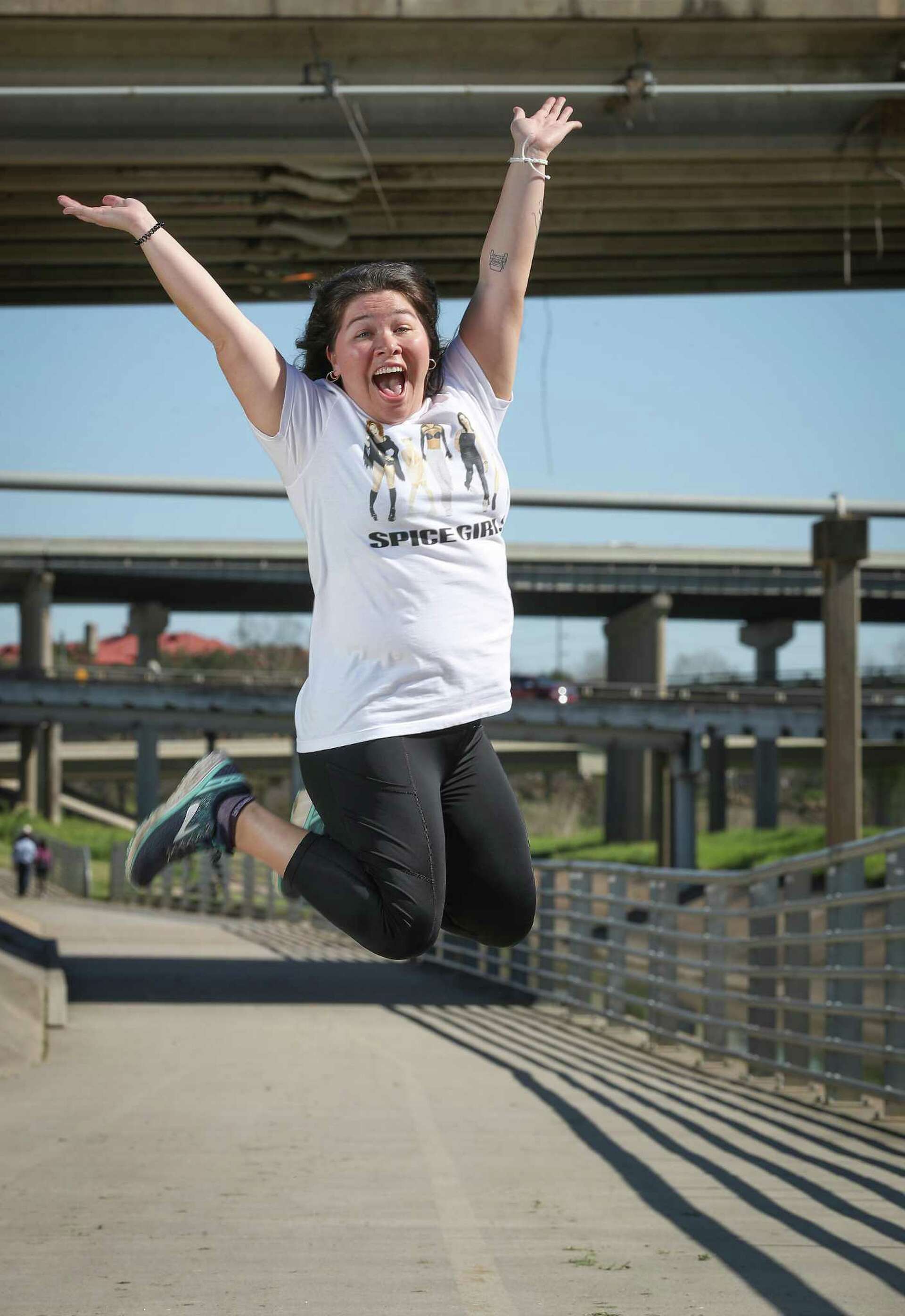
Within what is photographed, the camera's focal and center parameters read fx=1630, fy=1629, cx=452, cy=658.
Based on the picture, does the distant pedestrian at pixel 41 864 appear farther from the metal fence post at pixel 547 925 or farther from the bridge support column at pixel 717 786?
the bridge support column at pixel 717 786

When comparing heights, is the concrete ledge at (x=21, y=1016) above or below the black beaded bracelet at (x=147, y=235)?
below

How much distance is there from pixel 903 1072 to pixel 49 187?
9133 mm

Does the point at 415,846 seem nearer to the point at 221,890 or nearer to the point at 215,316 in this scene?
the point at 215,316

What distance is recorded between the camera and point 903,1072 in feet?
25.7

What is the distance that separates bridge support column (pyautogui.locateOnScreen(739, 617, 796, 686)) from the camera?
6925cm

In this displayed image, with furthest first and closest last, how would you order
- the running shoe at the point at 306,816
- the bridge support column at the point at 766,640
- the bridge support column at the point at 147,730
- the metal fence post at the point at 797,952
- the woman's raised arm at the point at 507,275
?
the bridge support column at the point at 766,640 < the bridge support column at the point at 147,730 < the metal fence post at the point at 797,952 < the running shoe at the point at 306,816 < the woman's raised arm at the point at 507,275

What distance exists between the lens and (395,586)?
12.9ft

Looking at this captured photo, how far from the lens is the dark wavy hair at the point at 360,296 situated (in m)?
4.11

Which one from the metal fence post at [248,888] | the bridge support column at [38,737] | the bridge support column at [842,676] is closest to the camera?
the bridge support column at [842,676]

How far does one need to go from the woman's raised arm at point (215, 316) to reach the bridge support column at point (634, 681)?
5545cm

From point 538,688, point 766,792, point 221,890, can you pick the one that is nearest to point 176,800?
point 221,890

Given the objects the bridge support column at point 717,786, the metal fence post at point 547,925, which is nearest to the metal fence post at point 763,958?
the metal fence post at point 547,925

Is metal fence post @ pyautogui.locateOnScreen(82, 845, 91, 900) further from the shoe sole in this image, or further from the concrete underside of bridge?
the shoe sole

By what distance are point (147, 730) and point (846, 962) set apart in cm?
5076
